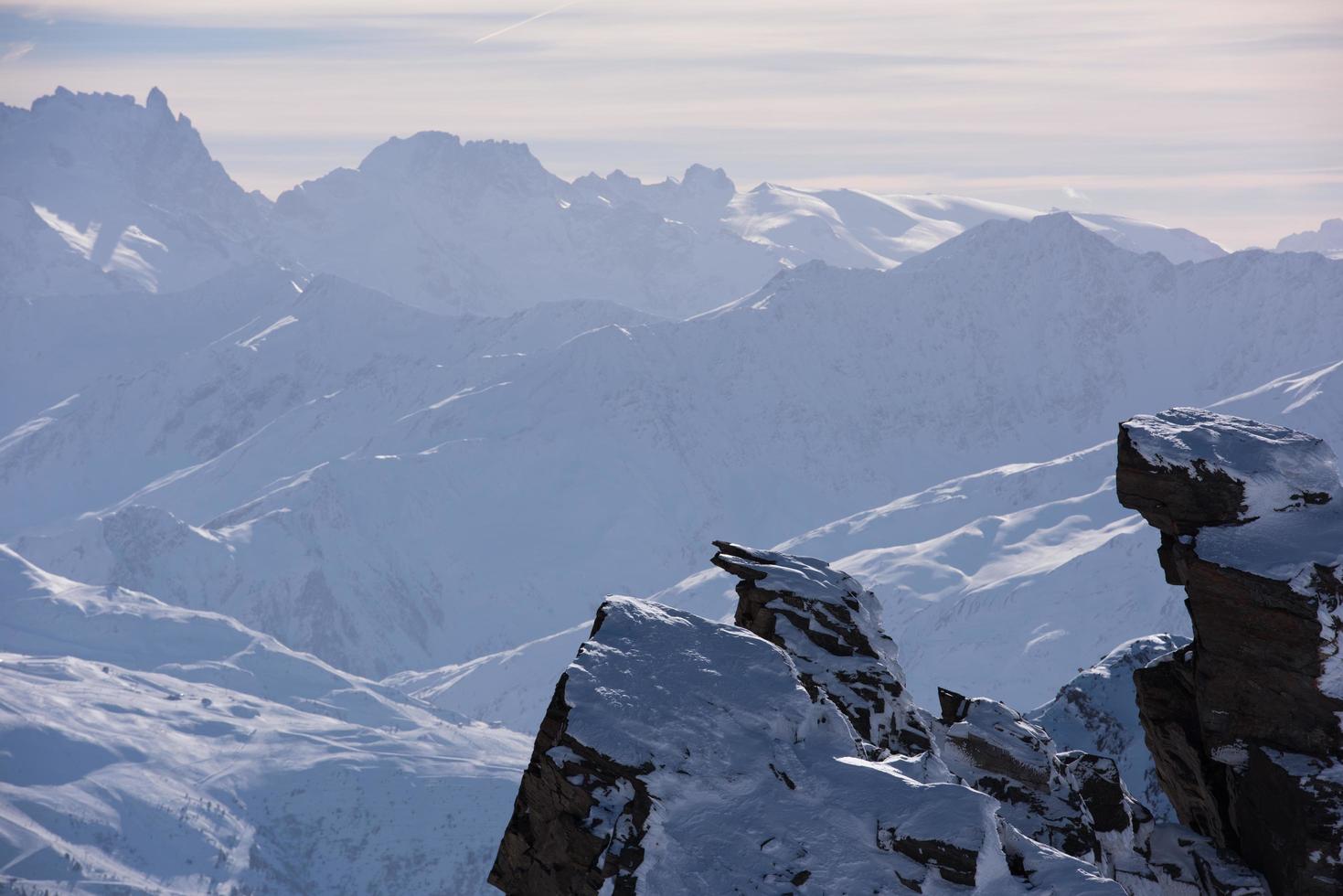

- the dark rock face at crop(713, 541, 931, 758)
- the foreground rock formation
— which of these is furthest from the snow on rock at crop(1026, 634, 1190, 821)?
the foreground rock formation

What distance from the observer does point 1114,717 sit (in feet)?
245

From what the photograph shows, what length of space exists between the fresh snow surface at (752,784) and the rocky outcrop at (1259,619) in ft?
25.1

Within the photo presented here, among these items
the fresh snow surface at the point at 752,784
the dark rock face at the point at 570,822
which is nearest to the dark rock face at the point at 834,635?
the fresh snow surface at the point at 752,784

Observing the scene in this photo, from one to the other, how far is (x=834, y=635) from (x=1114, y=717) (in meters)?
37.1

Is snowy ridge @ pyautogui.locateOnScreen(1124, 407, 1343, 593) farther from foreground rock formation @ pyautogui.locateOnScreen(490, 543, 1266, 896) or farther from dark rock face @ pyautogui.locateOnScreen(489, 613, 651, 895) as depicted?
dark rock face @ pyautogui.locateOnScreen(489, 613, 651, 895)

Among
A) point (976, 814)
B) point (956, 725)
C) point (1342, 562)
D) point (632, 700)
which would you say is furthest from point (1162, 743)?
point (632, 700)

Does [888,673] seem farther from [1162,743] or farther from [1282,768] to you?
[1282,768]

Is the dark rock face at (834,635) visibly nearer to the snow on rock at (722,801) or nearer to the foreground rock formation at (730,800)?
the foreground rock formation at (730,800)

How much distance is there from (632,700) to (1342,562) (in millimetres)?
16298

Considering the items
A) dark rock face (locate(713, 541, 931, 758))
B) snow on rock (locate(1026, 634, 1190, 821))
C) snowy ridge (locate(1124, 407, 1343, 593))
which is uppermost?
snowy ridge (locate(1124, 407, 1343, 593))

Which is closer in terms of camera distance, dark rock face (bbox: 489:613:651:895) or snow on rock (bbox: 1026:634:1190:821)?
dark rock face (bbox: 489:613:651:895)

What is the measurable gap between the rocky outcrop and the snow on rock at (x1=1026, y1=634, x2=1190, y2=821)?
33643 mm

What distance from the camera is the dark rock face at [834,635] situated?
132 feet

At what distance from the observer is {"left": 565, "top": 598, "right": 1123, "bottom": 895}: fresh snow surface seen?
Answer: 2938 cm
